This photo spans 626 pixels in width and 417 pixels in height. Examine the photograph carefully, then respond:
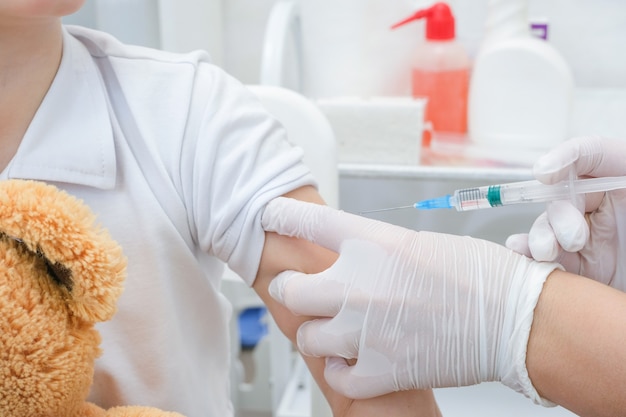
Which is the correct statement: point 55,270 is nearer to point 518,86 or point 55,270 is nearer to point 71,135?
point 71,135

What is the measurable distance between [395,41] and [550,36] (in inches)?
16.1

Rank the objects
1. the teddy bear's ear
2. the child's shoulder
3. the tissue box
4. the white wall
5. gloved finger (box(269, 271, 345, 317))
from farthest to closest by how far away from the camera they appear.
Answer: the white wall < the tissue box < the child's shoulder < gloved finger (box(269, 271, 345, 317)) < the teddy bear's ear

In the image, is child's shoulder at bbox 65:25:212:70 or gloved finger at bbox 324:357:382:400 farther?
child's shoulder at bbox 65:25:212:70

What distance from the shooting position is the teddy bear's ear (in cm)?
57

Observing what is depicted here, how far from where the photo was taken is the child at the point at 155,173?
84cm

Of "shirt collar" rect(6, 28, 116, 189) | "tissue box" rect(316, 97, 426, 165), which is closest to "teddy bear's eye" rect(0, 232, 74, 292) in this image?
"shirt collar" rect(6, 28, 116, 189)

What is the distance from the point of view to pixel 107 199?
2.80ft

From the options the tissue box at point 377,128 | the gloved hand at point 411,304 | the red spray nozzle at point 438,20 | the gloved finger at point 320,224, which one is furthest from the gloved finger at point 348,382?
the red spray nozzle at point 438,20

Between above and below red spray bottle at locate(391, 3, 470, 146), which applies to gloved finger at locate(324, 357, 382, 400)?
below

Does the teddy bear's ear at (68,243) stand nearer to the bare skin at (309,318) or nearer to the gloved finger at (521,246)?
the bare skin at (309,318)

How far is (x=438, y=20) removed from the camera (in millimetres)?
1610

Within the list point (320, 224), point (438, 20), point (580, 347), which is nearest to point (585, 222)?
point (580, 347)

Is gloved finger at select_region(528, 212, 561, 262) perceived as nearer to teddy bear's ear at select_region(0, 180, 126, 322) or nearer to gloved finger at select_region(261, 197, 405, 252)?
gloved finger at select_region(261, 197, 405, 252)

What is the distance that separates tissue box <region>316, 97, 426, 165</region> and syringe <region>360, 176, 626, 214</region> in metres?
0.65
